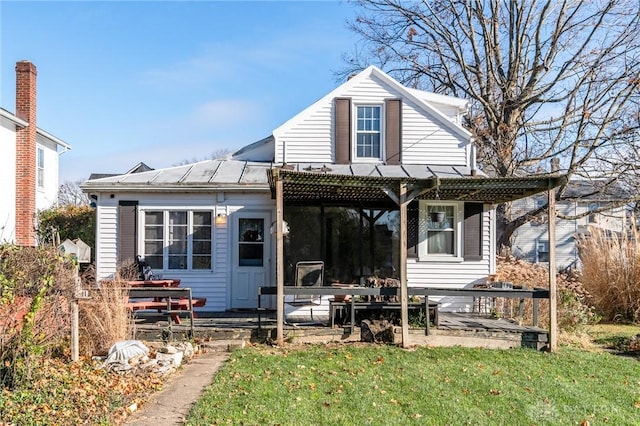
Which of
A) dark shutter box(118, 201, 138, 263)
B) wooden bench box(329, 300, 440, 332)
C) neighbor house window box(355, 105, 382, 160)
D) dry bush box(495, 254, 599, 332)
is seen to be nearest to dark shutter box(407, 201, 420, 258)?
neighbor house window box(355, 105, 382, 160)

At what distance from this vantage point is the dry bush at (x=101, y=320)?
734 cm

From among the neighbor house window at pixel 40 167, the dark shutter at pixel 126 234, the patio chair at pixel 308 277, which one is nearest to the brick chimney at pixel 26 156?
the neighbor house window at pixel 40 167

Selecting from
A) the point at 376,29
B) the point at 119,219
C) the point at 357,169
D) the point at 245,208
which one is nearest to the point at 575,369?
the point at 357,169

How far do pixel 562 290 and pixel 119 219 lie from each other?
10.1 m

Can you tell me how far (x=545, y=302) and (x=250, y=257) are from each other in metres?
6.84

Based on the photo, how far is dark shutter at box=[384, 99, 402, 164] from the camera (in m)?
12.4

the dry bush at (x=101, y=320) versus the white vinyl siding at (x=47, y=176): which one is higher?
the white vinyl siding at (x=47, y=176)

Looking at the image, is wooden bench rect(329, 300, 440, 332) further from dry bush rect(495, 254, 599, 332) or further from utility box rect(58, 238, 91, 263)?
utility box rect(58, 238, 91, 263)

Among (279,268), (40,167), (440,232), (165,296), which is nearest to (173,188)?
(165,296)

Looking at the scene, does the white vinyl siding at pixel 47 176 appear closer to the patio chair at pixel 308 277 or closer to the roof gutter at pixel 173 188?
the roof gutter at pixel 173 188

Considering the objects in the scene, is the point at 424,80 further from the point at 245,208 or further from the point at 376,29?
the point at 245,208

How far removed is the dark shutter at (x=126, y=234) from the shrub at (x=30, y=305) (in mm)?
3558

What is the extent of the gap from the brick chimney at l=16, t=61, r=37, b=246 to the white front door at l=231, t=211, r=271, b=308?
28.3 feet

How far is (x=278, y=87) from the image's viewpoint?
18.2 metres
